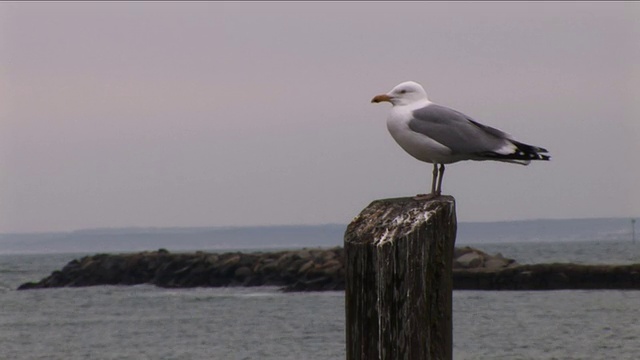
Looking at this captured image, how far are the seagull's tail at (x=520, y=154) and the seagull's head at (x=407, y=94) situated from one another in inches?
22.3

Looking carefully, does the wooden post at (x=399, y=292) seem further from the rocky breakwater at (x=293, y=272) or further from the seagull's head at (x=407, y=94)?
the rocky breakwater at (x=293, y=272)

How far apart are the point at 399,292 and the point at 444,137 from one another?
86.0 inches

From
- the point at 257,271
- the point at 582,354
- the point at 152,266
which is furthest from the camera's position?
the point at 152,266

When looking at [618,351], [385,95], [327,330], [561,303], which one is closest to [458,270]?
[561,303]

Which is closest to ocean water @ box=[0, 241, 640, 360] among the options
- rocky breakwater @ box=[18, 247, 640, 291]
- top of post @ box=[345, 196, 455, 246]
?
rocky breakwater @ box=[18, 247, 640, 291]

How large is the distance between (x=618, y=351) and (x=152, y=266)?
35.0m

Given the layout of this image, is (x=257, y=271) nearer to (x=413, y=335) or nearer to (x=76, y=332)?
(x=76, y=332)

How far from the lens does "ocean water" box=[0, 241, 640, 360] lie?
29.2 m

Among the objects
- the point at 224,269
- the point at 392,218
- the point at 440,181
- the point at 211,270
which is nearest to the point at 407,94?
the point at 440,181

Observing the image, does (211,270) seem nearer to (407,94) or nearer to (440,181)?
(407,94)

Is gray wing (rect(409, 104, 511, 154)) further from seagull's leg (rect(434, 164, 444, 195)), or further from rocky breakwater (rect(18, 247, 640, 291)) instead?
rocky breakwater (rect(18, 247, 640, 291))

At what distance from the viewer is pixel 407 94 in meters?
6.64

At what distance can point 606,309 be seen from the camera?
39.7m

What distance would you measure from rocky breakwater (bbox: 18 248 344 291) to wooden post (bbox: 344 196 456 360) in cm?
4246
